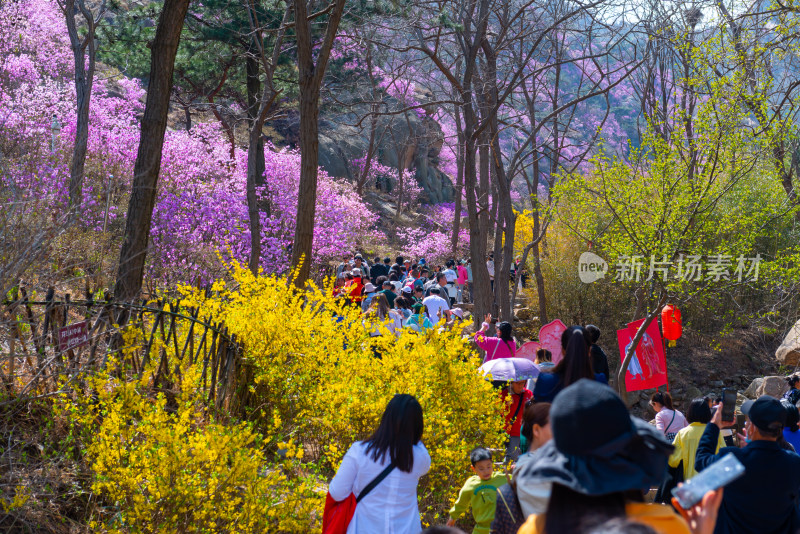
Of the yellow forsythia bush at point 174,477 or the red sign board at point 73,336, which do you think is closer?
the yellow forsythia bush at point 174,477

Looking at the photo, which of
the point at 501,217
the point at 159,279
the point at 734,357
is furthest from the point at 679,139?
the point at 734,357

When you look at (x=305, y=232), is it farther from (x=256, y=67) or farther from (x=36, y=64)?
(x=36, y=64)

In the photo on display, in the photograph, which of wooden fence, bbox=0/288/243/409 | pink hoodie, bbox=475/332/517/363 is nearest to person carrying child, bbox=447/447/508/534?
wooden fence, bbox=0/288/243/409

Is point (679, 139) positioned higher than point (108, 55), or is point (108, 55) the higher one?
point (108, 55)

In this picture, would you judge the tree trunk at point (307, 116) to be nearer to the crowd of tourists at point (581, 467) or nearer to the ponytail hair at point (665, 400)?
the crowd of tourists at point (581, 467)

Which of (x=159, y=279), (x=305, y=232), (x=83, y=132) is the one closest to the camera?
(x=305, y=232)

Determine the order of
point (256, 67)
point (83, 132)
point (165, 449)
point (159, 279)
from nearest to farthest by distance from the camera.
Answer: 1. point (165, 449)
2. point (83, 132)
3. point (159, 279)
4. point (256, 67)

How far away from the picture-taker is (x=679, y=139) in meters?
9.41

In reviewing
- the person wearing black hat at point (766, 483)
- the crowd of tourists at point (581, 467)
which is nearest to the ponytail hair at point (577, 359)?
the crowd of tourists at point (581, 467)

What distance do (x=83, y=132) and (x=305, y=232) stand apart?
550 centimetres

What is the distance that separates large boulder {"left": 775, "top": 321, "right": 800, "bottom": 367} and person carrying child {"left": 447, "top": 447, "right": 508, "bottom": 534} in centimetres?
1273

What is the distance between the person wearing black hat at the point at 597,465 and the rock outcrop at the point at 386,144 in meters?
29.2

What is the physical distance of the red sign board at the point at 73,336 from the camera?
4307mm

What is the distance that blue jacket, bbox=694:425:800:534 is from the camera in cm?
328
